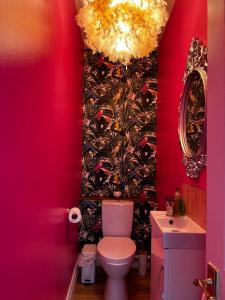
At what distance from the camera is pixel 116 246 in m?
2.48

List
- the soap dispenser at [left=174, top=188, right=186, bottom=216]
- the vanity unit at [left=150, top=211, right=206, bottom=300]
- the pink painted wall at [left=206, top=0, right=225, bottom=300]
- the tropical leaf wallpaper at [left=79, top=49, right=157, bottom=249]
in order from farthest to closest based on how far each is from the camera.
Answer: the tropical leaf wallpaper at [left=79, top=49, right=157, bottom=249], the soap dispenser at [left=174, top=188, right=186, bottom=216], the vanity unit at [left=150, top=211, right=206, bottom=300], the pink painted wall at [left=206, top=0, right=225, bottom=300]

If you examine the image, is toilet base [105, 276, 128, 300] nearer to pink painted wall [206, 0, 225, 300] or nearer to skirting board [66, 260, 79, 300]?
skirting board [66, 260, 79, 300]

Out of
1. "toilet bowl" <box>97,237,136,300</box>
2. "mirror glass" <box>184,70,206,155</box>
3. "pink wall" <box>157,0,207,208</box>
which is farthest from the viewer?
"toilet bowl" <box>97,237,136,300</box>

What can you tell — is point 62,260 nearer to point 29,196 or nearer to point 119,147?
point 29,196

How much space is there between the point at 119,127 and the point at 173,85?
996 mm

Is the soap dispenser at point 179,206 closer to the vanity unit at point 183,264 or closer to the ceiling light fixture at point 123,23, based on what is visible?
the vanity unit at point 183,264

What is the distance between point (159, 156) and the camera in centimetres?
298

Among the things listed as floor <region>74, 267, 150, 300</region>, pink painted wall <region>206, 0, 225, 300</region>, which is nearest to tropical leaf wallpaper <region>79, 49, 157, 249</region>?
floor <region>74, 267, 150, 300</region>

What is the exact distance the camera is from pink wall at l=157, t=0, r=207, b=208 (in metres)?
1.84

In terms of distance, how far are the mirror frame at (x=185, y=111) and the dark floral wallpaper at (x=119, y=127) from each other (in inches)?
48.4

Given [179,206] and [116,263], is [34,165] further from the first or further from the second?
[116,263]

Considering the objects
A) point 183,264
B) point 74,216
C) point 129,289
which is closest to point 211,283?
point 183,264

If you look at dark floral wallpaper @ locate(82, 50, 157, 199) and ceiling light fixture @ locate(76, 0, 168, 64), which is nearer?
ceiling light fixture @ locate(76, 0, 168, 64)

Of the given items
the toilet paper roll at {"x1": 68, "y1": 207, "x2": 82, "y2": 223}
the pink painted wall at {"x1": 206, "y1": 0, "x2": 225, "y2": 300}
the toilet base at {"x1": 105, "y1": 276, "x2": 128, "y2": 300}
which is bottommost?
the toilet base at {"x1": 105, "y1": 276, "x2": 128, "y2": 300}
